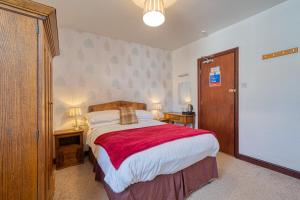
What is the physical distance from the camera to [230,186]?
2.00m

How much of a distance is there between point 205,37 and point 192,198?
3211 mm

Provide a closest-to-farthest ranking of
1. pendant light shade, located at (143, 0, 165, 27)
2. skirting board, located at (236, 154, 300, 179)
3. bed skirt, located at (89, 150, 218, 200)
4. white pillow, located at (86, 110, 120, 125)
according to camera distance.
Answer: bed skirt, located at (89, 150, 218, 200), pendant light shade, located at (143, 0, 165, 27), skirting board, located at (236, 154, 300, 179), white pillow, located at (86, 110, 120, 125)

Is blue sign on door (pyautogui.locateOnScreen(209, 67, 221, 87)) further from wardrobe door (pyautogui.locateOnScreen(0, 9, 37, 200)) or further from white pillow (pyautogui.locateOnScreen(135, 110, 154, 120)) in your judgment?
wardrobe door (pyautogui.locateOnScreen(0, 9, 37, 200))

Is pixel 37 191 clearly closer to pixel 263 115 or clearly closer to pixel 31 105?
pixel 31 105

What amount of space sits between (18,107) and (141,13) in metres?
2.34

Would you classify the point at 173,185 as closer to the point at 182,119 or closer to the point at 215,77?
the point at 182,119

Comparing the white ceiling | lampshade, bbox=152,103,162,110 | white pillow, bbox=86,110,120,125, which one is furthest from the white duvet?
lampshade, bbox=152,103,162,110

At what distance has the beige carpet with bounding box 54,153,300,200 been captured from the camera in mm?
1814

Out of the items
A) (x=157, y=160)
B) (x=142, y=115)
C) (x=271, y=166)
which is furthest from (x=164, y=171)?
(x=271, y=166)

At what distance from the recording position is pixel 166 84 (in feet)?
14.6

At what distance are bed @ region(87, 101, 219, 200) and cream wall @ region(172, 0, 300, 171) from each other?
3.73 ft

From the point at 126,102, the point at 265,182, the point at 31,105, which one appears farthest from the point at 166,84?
the point at 31,105

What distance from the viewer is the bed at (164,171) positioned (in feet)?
4.63

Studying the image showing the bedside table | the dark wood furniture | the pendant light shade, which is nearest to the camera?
the pendant light shade
